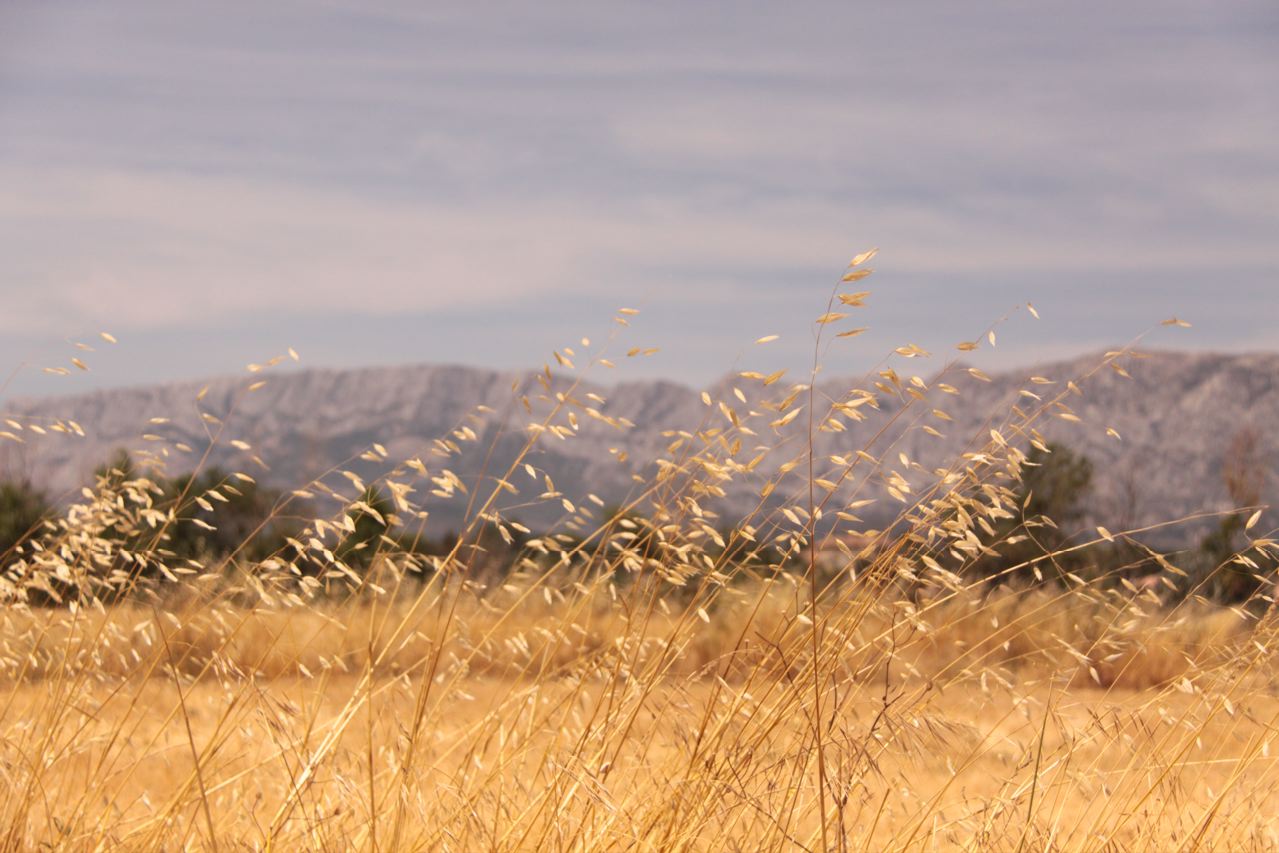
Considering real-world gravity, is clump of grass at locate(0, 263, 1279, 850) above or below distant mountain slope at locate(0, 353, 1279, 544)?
above

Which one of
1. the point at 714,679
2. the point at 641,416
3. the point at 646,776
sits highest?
the point at 714,679

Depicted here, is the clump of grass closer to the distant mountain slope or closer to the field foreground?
the field foreground

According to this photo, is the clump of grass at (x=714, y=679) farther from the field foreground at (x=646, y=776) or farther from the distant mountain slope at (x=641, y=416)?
the distant mountain slope at (x=641, y=416)

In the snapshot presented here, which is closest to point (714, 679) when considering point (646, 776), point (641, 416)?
point (646, 776)

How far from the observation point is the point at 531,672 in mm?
5012

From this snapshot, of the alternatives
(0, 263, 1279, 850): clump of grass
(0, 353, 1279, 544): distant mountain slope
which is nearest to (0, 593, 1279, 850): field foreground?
(0, 263, 1279, 850): clump of grass

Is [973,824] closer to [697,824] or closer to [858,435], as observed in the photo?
[697,824]

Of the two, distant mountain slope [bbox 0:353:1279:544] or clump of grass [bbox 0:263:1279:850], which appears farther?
distant mountain slope [bbox 0:353:1279:544]

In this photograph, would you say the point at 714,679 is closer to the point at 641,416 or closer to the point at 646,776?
the point at 646,776

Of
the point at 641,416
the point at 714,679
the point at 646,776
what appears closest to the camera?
the point at 714,679

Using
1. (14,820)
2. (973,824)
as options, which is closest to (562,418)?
(973,824)

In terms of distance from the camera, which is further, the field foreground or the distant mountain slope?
the distant mountain slope

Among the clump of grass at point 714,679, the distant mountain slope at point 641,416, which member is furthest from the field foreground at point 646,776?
the distant mountain slope at point 641,416

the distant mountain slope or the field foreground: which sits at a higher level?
the field foreground
